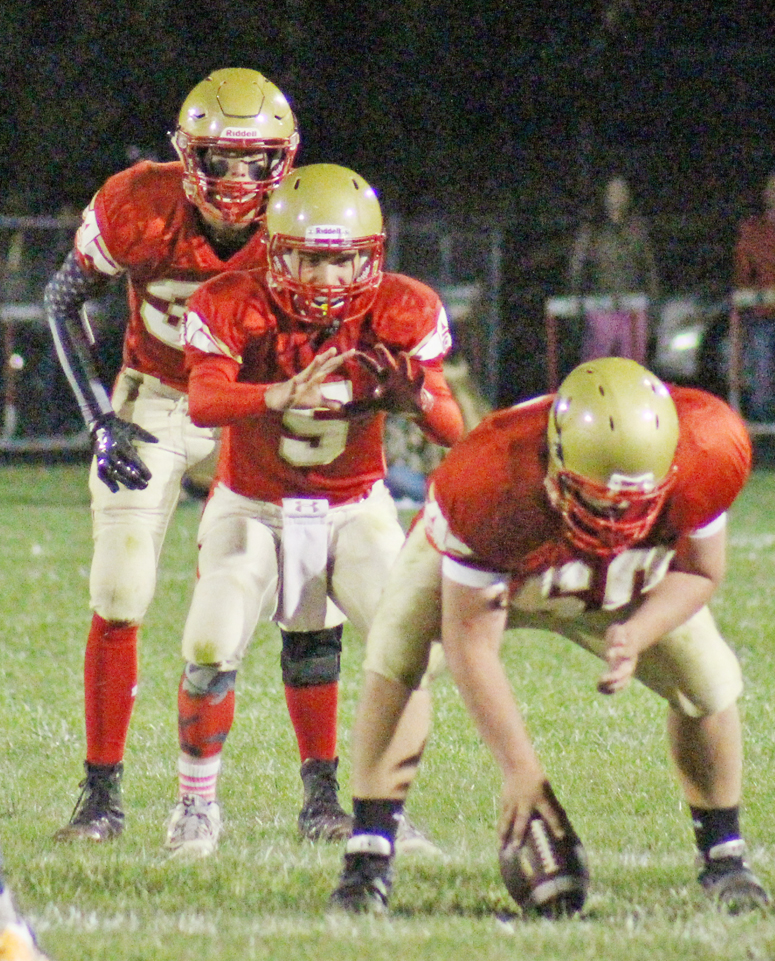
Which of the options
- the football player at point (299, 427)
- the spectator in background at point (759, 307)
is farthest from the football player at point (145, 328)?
the spectator in background at point (759, 307)

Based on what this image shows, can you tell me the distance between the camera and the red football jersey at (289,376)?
13.6 ft

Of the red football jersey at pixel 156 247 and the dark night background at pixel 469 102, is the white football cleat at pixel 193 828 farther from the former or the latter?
the dark night background at pixel 469 102

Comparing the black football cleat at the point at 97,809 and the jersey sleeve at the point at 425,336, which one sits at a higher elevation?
the jersey sleeve at the point at 425,336

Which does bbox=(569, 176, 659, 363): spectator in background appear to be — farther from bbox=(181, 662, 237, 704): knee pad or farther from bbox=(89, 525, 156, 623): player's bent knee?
bbox=(181, 662, 237, 704): knee pad

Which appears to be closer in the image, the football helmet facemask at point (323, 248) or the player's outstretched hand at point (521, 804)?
the player's outstretched hand at point (521, 804)

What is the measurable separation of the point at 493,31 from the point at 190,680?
1332cm

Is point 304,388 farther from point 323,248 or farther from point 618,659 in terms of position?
point 618,659

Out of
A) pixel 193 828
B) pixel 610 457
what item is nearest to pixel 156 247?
pixel 193 828

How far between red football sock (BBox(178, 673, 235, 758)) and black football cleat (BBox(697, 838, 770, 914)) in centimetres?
121

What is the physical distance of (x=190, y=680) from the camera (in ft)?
13.7

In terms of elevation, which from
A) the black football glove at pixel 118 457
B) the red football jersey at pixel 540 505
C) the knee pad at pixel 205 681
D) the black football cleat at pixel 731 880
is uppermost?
the red football jersey at pixel 540 505

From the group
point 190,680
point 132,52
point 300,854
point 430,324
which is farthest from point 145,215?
point 132,52

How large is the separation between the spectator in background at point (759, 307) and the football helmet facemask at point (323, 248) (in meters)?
9.31

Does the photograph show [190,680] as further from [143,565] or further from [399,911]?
[399,911]
